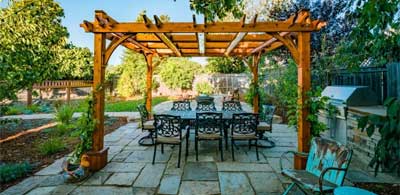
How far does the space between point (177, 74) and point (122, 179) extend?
418 inches

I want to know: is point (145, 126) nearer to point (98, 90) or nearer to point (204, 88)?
point (98, 90)

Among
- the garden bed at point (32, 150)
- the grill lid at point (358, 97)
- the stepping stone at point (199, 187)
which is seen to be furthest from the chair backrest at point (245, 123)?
the garden bed at point (32, 150)

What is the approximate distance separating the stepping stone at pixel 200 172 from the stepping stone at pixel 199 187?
125 mm

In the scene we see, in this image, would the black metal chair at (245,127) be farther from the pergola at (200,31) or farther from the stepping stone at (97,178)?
the stepping stone at (97,178)

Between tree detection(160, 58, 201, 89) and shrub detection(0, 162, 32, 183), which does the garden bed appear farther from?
tree detection(160, 58, 201, 89)

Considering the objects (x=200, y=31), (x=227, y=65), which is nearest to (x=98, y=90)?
(x=200, y=31)

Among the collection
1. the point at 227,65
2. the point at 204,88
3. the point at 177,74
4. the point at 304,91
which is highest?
the point at 227,65

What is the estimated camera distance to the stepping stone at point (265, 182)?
2848 mm

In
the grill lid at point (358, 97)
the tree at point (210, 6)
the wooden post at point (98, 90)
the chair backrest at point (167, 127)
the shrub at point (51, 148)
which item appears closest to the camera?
the tree at point (210, 6)

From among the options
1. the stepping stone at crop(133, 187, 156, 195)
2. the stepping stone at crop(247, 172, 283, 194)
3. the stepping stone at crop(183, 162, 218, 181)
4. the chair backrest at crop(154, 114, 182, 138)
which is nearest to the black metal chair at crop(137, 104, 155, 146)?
the chair backrest at crop(154, 114, 182, 138)

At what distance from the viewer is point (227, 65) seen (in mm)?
15523

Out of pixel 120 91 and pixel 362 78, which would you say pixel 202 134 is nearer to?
pixel 362 78

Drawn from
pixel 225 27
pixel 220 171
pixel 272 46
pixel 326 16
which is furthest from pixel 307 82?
pixel 326 16

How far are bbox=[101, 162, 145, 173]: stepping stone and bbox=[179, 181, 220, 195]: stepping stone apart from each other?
86cm
